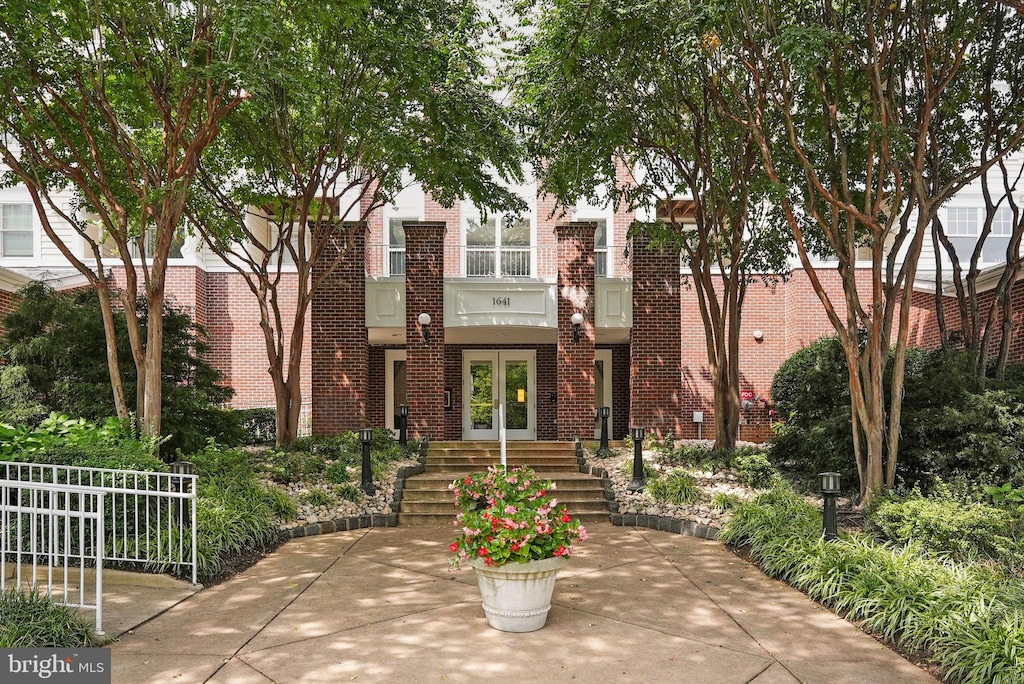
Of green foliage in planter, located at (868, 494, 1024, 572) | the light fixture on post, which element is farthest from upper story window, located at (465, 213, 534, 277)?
green foliage in planter, located at (868, 494, 1024, 572)

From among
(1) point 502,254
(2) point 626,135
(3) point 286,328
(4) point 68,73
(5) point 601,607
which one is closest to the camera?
(5) point 601,607

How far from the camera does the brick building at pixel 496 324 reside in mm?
15961

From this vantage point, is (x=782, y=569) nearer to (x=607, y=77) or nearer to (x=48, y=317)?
(x=607, y=77)

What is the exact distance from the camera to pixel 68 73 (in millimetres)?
9188

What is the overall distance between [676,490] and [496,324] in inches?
252

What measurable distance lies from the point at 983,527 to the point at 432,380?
1065 cm

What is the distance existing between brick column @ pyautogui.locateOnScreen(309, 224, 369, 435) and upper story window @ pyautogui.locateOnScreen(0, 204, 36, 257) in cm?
845

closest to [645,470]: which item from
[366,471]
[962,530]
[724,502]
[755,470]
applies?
[755,470]

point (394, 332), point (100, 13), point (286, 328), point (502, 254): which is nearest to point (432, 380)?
point (394, 332)

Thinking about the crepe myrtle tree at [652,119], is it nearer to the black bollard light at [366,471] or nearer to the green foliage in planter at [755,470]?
the green foliage in planter at [755,470]

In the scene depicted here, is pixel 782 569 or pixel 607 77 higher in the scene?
pixel 607 77

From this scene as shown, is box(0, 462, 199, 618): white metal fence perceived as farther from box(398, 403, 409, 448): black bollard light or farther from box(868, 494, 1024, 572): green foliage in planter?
box(868, 494, 1024, 572): green foliage in planter

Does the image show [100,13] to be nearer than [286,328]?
Yes

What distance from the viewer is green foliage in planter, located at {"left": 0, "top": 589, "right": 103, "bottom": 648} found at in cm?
488
